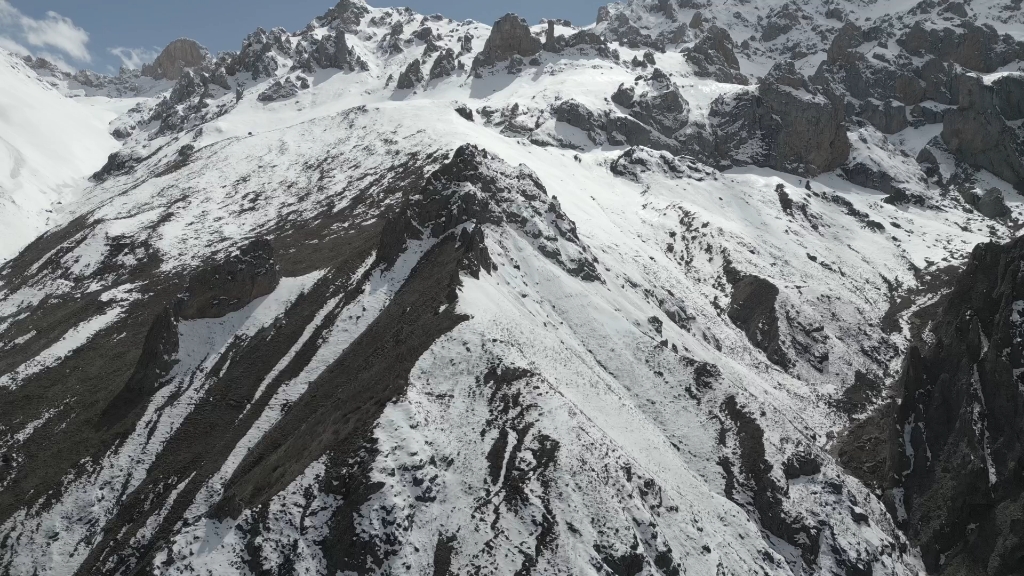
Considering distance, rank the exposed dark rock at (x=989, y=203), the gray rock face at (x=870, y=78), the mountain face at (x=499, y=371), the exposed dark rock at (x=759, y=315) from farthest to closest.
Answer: the gray rock face at (x=870, y=78) → the exposed dark rock at (x=989, y=203) → the exposed dark rock at (x=759, y=315) → the mountain face at (x=499, y=371)

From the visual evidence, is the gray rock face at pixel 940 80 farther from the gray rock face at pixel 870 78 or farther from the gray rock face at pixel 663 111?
the gray rock face at pixel 663 111

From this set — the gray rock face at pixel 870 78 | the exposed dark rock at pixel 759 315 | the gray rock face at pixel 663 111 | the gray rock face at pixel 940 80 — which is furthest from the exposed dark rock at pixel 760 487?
the gray rock face at pixel 940 80

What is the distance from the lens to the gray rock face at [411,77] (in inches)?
6319

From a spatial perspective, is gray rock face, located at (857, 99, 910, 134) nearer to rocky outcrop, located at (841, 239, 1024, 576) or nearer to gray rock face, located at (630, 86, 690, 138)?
gray rock face, located at (630, 86, 690, 138)

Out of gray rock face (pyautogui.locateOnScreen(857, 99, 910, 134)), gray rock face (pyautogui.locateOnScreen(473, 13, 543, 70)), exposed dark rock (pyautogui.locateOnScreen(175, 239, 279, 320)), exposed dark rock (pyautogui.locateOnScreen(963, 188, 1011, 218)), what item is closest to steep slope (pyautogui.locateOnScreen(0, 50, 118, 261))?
exposed dark rock (pyautogui.locateOnScreen(175, 239, 279, 320))

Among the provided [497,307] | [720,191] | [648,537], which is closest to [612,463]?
[648,537]

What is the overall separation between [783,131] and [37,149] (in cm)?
15649

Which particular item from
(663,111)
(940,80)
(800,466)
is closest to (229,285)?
(800,466)

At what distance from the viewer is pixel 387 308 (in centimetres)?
4875

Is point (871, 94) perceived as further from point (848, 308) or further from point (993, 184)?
point (848, 308)

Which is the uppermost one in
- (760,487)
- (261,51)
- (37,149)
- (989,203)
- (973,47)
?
(261,51)

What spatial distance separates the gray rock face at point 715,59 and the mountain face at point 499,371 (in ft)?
194

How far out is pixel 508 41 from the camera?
169m

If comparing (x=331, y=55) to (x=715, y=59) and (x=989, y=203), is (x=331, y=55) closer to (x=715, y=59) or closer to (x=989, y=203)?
(x=715, y=59)
